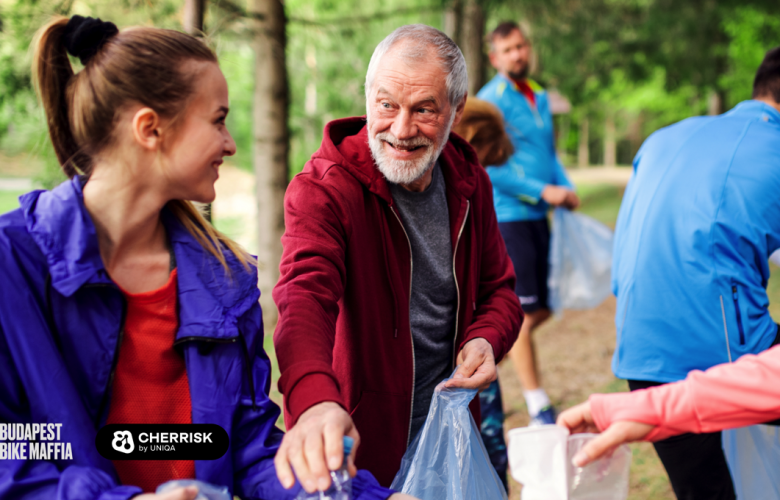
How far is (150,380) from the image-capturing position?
1.51m

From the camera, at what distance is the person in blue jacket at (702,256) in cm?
239

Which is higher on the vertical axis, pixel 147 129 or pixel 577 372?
pixel 147 129

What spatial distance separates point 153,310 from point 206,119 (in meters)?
0.46

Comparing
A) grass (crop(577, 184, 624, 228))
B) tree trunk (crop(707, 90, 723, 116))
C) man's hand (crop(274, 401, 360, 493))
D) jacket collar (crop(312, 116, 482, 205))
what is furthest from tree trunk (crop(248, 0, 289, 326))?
tree trunk (crop(707, 90, 723, 116))

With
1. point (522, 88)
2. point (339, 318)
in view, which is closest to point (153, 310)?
point (339, 318)

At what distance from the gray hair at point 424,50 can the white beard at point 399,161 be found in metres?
0.18

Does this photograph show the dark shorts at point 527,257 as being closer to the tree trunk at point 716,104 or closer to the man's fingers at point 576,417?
the man's fingers at point 576,417

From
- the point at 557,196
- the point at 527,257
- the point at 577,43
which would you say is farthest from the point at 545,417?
the point at 577,43

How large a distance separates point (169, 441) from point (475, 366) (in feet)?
3.10

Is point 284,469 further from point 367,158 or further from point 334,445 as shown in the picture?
point 367,158

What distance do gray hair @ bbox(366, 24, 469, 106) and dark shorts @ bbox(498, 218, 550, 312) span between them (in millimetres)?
2578

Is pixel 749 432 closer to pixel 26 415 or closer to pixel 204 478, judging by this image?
pixel 204 478

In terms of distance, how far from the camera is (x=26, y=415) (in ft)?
4.28

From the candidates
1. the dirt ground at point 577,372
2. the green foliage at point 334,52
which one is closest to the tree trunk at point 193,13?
the dirt ground at point 577,372
